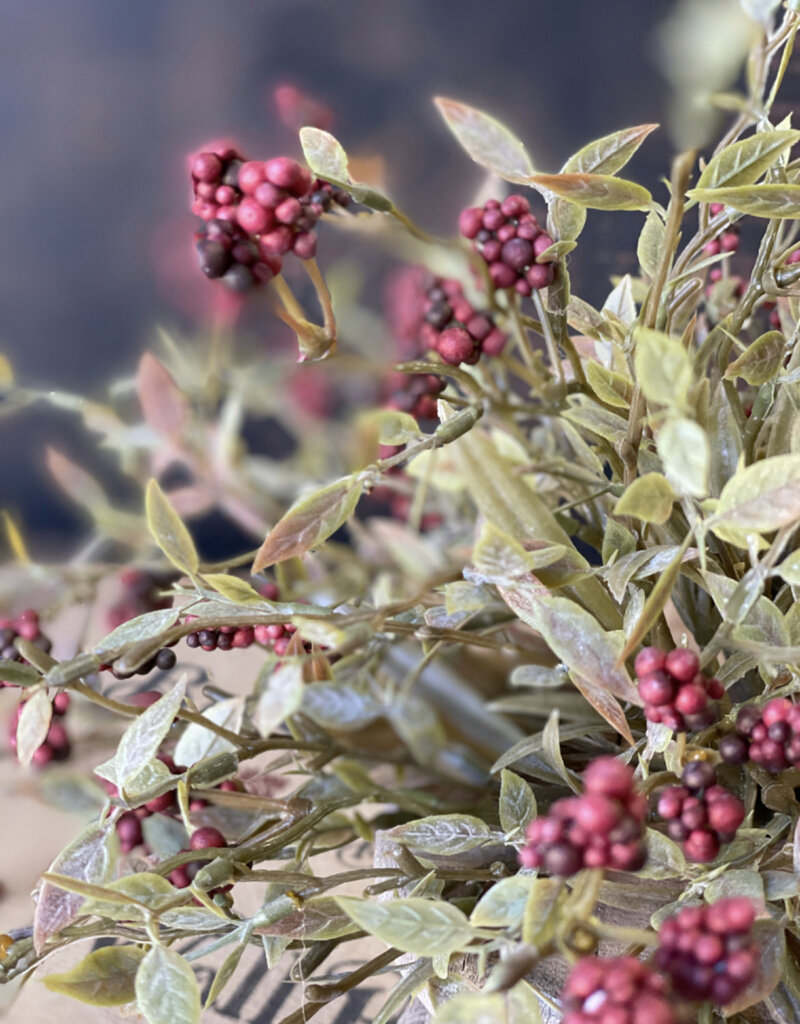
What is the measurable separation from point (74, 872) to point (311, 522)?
0.11m

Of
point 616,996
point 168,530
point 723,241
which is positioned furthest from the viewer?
point 723,241

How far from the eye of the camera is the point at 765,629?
232mm

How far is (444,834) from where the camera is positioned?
25cm

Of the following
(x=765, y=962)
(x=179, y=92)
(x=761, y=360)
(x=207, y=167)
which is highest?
(x=179, y=92)

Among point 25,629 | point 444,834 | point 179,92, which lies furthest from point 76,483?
point 179,92

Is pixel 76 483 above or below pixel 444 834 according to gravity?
above

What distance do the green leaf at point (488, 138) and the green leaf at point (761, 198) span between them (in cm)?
4

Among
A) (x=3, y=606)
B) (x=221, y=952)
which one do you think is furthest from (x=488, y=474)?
(x=221, y=952)

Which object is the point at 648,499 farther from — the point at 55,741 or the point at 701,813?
the point at 55,741

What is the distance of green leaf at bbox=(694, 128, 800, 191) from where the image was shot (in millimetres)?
217

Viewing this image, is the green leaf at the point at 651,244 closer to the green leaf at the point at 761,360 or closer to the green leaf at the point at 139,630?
the green leaf at the point at 761,360

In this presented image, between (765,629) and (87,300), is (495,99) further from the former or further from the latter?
(765,629)

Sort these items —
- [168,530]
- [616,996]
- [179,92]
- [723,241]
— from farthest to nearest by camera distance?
[179,92] → [723,241] → [168,530] → [616,996]

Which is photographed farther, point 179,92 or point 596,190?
point 179,92
